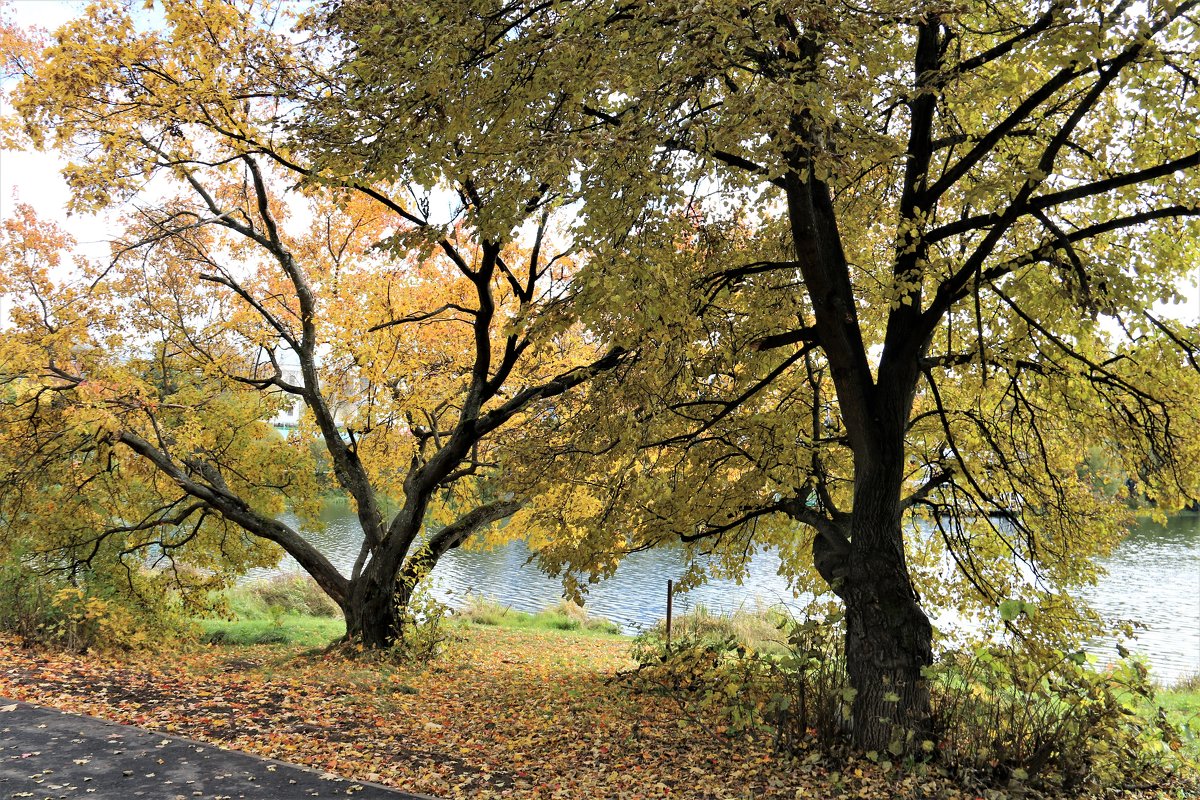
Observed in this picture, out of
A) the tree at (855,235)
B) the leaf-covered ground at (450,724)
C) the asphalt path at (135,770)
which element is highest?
the tree at (855,235)

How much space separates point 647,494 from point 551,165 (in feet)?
11.2

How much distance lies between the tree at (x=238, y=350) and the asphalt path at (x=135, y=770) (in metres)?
3.40

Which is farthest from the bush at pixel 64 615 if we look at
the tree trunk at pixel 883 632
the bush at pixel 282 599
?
the tree trunk at pixel 883 632

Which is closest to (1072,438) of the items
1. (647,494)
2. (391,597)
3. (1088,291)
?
(1088,291)

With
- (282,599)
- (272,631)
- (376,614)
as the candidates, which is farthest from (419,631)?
(282,599)

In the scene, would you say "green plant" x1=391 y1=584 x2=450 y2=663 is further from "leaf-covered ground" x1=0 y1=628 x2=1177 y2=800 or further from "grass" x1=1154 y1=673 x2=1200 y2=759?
"grass" x1=1154 y1=673 x2=1200 y2=759

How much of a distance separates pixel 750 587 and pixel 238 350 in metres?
13.6

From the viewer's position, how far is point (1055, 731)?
5.55 metres

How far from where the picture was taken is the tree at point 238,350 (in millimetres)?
8250

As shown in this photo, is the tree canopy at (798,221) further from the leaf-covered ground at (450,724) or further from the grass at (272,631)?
the grass at (272,631)

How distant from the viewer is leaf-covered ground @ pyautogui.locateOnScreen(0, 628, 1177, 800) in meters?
5.51

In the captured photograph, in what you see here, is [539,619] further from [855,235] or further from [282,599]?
[855,235]

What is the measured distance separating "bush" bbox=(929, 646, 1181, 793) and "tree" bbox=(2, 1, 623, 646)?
423 centimetres

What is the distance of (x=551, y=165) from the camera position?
448 centimetres
